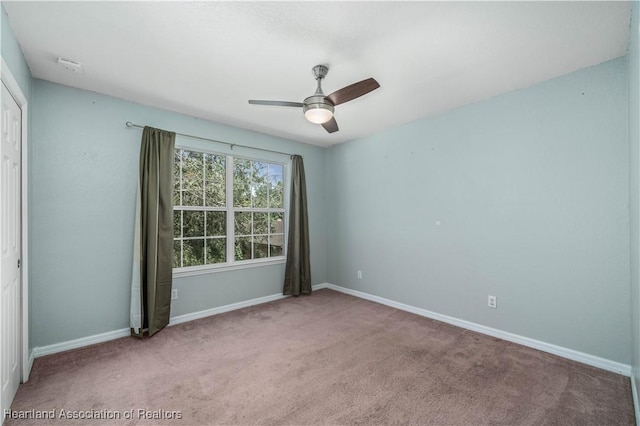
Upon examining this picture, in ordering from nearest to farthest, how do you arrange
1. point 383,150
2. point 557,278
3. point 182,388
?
point 182,388
point 557,278
point 383,150

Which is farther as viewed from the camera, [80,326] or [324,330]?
[324,330]

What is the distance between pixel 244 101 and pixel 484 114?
2.59 m

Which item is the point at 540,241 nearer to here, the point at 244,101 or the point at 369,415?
the point at 369,415

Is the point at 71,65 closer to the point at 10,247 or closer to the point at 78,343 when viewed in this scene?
the point at 10,247

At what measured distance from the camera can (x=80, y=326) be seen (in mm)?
2807

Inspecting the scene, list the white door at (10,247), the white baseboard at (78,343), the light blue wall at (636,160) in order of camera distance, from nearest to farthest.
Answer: the light blue wall at (636,160)
the white door at (10,247)
the white baseboard at (78,343)

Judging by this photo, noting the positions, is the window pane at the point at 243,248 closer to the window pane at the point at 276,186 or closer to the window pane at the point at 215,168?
the window pane at the point at 276,186

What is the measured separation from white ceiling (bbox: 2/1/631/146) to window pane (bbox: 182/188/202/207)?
1084 millimetres

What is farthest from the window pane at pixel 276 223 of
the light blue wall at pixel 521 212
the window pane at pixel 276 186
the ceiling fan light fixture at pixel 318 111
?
the ceiling fan light fixture at pixel 318 111

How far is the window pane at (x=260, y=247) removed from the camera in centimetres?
427

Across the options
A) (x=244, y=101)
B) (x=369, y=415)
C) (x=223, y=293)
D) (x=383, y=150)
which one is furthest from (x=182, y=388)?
(x=383, y=150)

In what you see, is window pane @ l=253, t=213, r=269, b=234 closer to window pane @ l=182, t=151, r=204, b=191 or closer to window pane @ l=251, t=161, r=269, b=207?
window pane @ l=251, t=161, r=269, b=207

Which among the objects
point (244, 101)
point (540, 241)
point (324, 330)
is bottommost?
point (324, 330)

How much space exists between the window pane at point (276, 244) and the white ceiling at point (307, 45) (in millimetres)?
2159
